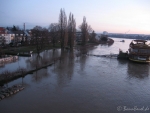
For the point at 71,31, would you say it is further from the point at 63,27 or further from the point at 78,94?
the point at 78,94

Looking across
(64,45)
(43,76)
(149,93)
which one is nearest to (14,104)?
(43,76)

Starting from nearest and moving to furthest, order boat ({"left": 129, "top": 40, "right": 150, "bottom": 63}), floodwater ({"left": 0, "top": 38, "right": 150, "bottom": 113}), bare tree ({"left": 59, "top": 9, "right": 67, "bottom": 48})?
floodwater ({"left": 0, "top": 38, "right": 150, "bottom": 113}) → boat ({"left": 129, "top": 40, "right": 150, "bottom": 63}) → bare tree ({"left": 59, "top": 9, "right": 67, "bottom": 48})

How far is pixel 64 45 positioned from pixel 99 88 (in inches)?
480

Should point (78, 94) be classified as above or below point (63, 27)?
below

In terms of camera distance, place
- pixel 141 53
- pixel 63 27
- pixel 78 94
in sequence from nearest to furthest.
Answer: pixel 78 94 < pixel 141 53 < pixel 63 27

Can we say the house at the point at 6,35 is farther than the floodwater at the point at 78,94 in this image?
Yes

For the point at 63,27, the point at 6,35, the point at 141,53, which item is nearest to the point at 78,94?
the point at 141,53

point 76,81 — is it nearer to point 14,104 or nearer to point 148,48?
point 14,104

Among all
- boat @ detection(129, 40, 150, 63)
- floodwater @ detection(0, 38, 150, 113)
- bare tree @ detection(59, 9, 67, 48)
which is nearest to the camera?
floodwater @ detection(0, 38, 150, 113)

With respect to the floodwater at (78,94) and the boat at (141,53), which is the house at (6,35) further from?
the boat at (141,53)

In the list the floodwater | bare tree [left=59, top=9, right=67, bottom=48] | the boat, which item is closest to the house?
bare tree [left=59, top=9, right=67, bottom=48]

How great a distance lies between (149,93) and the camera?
606 cm

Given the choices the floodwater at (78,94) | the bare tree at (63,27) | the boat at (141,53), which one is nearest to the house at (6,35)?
the bare tree at (63,27)

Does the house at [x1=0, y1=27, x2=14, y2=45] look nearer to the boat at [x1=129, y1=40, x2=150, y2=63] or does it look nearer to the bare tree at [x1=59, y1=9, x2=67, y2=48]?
the bare tree at [x1=59, y1=9, x2=67, y2=48]
